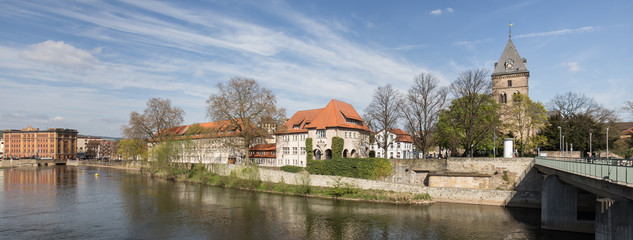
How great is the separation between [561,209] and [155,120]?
60.9m

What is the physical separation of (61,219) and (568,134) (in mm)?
56429

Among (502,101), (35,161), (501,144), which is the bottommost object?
(35,161)

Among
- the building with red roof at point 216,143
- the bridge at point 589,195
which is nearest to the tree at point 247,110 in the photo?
the building with red roof at point 216,143

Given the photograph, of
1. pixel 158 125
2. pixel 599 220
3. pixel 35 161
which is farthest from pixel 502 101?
pixel 35 161

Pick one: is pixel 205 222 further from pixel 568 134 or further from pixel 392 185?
pixel 568 134

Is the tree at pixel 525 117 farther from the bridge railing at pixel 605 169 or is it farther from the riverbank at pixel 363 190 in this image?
the bridge railing at pixel 605 169

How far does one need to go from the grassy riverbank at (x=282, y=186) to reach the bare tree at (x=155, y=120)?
35.4 feet

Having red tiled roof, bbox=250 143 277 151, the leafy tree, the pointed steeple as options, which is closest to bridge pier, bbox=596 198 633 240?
the leafy tree

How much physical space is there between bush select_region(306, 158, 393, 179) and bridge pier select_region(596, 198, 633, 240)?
24.3 m

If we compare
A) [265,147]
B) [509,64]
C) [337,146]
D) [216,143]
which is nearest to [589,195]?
[337,146]

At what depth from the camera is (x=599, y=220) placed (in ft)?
58.1

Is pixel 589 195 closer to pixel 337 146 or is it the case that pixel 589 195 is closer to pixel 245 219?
pixel 245 219

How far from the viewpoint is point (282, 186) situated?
1703 inches

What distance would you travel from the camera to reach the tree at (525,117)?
53.1 meters
